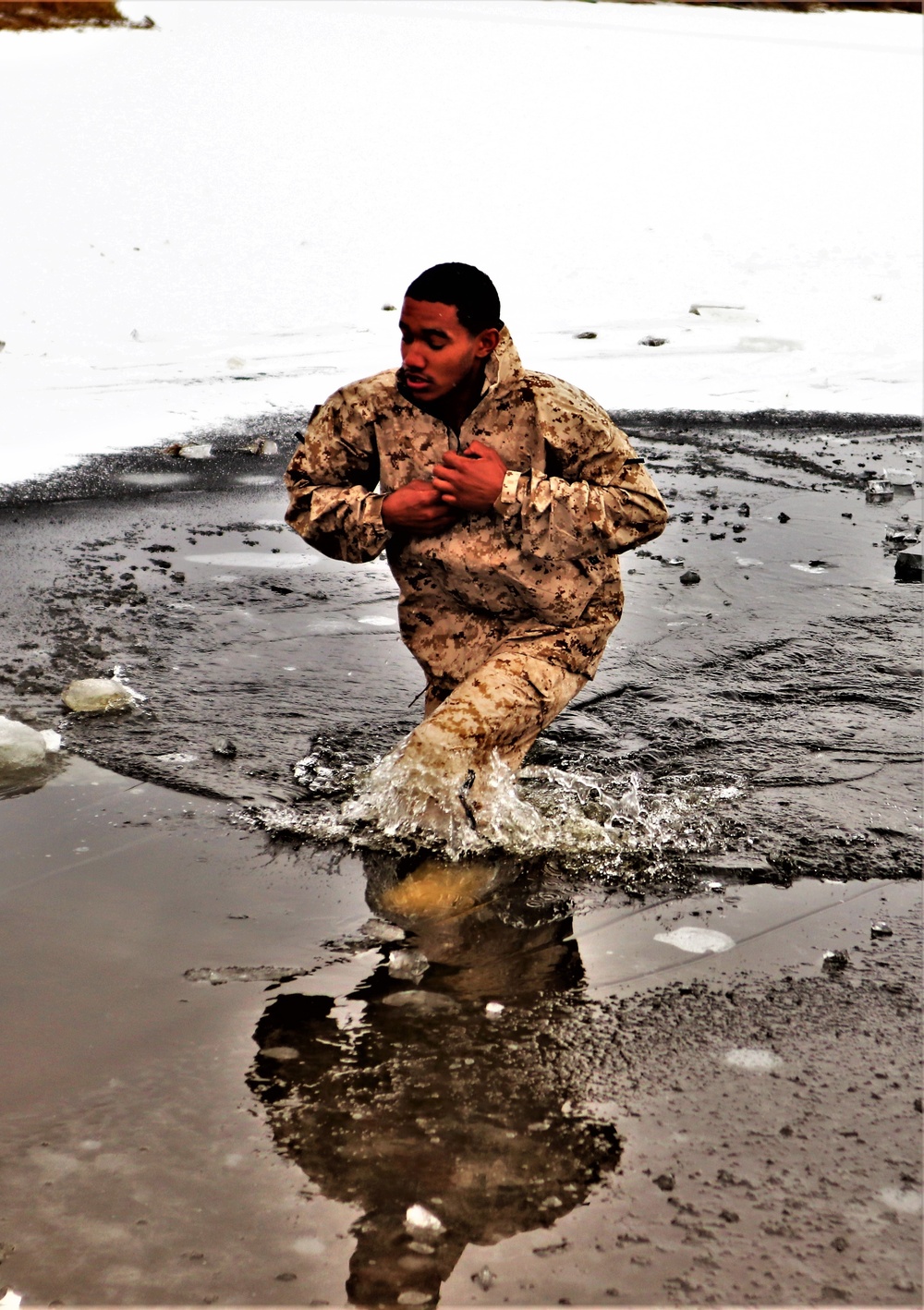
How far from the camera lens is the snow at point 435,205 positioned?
36.2 feet

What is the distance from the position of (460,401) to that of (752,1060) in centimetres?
167

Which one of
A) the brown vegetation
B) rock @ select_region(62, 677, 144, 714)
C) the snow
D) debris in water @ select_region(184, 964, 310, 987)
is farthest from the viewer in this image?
the brown vegetation

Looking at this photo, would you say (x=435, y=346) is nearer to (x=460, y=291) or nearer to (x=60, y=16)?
(x=460, y=291)

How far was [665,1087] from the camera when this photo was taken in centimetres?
262

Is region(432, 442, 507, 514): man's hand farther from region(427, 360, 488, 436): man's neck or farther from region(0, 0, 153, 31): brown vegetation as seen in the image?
region(0, 0, 153, 31): brown vegetation

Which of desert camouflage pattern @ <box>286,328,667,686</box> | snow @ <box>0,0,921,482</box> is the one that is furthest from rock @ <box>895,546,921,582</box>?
snow @ <box>0,0,921,482</box>

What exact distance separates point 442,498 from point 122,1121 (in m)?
1.58

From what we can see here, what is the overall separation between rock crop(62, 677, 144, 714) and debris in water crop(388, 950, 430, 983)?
1766 mm

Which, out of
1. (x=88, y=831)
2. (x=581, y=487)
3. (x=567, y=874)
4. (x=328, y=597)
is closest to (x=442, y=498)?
(x=581, y=487)

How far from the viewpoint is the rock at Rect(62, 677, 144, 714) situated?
177 inches

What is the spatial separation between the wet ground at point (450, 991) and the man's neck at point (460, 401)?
3.60 feet

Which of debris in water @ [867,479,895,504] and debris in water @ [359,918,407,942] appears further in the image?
debris in water @ [867,479,895,504]

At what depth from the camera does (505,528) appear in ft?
11.3

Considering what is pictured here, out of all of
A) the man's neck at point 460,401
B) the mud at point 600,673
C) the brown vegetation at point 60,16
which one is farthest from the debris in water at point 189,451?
the brown vegetation at point 60,16
